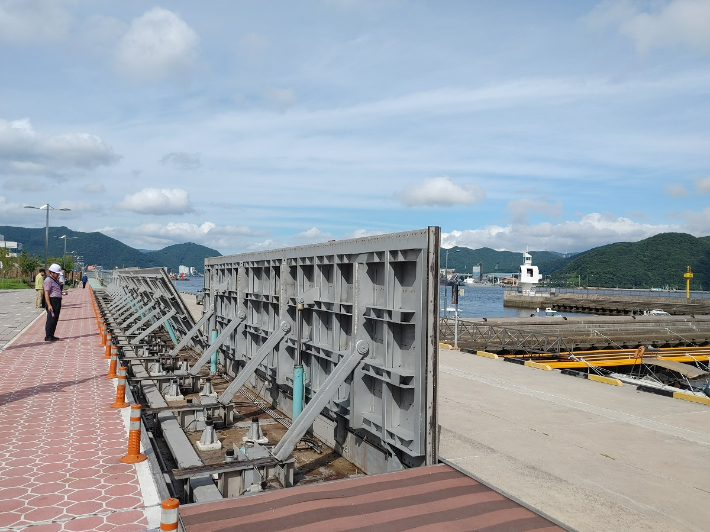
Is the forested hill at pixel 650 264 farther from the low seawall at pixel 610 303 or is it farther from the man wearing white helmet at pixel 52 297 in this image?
the man wearing white helmet at pixel 52 297

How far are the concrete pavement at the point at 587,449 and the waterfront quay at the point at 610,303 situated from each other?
48.1 metres

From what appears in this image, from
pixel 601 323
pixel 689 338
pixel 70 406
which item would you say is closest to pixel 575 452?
pixel 70 406

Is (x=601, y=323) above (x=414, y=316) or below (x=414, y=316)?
below

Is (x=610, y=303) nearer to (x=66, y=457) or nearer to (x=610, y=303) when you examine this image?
(x=610, y=303)

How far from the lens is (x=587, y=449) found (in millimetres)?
8320

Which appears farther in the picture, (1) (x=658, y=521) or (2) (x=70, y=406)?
(2) (x=70, y=406)

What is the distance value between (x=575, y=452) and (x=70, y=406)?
27.7 feet

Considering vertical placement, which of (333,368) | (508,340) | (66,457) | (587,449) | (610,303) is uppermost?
(333,368)

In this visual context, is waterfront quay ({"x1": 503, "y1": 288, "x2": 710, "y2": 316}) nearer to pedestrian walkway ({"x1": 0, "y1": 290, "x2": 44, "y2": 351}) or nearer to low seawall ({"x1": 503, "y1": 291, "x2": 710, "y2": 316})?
low seawall ({"x1": 503, "y1": 291, "x2": 710, "y2": 316})

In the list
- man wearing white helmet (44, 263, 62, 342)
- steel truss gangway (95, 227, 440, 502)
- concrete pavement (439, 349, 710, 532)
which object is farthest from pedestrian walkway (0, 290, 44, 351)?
concrete pavement (439, 349, 710, 532)

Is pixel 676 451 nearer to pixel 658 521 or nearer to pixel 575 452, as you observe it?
pixel 575 452

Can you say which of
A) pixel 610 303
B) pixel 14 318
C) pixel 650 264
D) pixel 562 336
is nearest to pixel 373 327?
pixel 14 318

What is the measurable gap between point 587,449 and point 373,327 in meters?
3.99

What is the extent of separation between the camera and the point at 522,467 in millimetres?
7465
